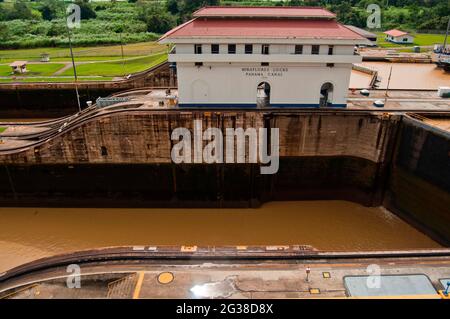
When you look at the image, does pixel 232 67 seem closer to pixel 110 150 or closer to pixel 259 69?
pixel 259 69

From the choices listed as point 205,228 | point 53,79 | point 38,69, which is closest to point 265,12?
point 205,228

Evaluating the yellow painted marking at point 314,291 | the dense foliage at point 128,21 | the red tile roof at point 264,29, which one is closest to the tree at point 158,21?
the dense foliage at point 128,21

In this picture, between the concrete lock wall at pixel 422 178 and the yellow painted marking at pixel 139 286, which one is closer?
the yellow painted marking at pixel 139 286

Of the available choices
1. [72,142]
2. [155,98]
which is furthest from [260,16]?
[72,142]

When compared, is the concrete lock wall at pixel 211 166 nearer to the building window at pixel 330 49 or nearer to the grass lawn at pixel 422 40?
the building window at pixel 330 49

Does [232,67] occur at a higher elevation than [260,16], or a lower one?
lower

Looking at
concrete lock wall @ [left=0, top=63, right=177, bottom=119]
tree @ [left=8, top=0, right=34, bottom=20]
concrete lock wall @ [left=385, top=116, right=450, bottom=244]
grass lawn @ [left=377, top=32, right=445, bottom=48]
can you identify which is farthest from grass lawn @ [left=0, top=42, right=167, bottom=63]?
grass lawn @ [left=377, top=32, right=445, bottom=48]

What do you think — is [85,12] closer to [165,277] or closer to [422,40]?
[422,40]
